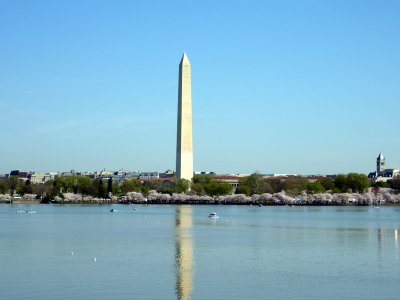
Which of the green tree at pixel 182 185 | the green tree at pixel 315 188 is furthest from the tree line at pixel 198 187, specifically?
the green tree at pixel 182 185

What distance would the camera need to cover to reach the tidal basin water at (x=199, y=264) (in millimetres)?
20703

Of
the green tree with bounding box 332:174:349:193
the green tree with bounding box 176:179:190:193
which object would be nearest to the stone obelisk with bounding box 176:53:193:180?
the green tree with bounding box 176:179:190:193

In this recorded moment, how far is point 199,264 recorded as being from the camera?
2616cm

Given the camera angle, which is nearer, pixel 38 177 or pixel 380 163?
pixel 380 163

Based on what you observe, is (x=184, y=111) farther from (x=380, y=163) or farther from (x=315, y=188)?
(x=380, y=163)

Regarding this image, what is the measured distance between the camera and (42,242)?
1347 inches

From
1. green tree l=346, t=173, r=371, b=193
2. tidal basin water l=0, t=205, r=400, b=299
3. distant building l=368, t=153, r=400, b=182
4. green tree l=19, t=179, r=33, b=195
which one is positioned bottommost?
tidal basin water l=0, t=205, r=400, b=299

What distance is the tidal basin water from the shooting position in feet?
67.9

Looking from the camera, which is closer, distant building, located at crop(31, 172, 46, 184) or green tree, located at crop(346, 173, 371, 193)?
green tree, located at crop(346, 173, 371, 193)

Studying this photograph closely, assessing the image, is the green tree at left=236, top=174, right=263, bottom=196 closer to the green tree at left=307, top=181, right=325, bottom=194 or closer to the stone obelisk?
the green tree at left=307, top=181, right=325, bottom=194

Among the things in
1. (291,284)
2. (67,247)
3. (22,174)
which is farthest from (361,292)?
(22,174)

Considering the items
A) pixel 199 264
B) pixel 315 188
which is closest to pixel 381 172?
pixel 315 188

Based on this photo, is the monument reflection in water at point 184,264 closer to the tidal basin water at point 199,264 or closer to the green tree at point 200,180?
the tidal basin water at point 199,264

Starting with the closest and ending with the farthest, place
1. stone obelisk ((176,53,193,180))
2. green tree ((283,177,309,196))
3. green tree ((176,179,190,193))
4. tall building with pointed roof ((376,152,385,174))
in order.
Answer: stone obelisk ((176,53,193,180))
green tree ((176,179,190,193))
green tree ((283,177,309,196))
tall building with pointed roof ((376,152,385,174))
